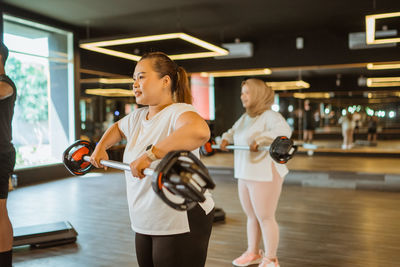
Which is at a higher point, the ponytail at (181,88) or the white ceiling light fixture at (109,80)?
the white ceiling light fixture at (109,80)

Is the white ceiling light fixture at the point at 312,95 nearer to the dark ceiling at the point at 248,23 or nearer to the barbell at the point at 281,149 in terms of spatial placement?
the dark ceiling at the point at 248,23

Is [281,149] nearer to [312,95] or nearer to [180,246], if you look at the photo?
[180,246]

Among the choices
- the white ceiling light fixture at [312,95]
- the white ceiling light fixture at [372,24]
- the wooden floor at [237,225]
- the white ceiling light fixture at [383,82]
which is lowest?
the wooden floor at [237,225]

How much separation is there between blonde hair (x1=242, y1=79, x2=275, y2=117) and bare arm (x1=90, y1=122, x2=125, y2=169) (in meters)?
1.37

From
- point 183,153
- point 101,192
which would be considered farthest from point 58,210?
point 183,153

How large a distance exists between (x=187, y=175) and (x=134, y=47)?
8.88m

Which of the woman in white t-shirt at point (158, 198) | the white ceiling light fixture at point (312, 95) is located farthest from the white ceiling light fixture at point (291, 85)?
the woman in white t-shirt at point (158, 198)

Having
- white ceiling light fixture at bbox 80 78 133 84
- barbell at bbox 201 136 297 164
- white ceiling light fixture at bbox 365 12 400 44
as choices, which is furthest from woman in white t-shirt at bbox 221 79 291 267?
white ceiling light fixture at bbox 80 78 133 84

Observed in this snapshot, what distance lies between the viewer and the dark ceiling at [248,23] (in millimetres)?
6223

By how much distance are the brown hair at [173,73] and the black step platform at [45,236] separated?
101 inches

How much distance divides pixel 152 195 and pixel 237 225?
2.93 metres

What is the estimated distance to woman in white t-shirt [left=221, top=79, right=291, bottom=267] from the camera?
2719mm

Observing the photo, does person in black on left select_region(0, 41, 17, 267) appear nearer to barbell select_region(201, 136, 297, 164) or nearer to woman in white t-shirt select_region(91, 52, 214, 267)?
woman in white t-shirt select_region(91, 52, 214, 267)

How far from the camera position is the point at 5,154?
87.5 inches
